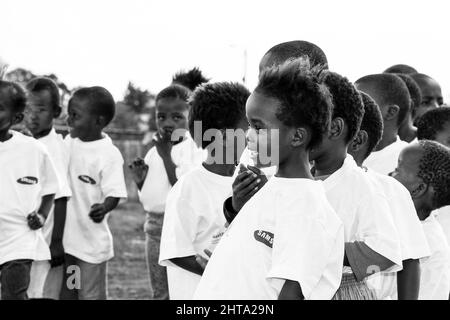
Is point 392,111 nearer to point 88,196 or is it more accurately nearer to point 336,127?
point 336,127

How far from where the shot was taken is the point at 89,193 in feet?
18.0

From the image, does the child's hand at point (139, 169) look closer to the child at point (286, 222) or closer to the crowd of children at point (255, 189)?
the crowd of children at point (255, 189)

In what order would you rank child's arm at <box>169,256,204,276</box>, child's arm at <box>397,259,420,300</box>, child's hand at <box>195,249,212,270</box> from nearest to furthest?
child's arm at <box>397,259,420,300</box> → child's hand at <box>195,249,212,270</box> → child's arm at <box>169,256,204,276</box>

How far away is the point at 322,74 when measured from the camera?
2562 mm

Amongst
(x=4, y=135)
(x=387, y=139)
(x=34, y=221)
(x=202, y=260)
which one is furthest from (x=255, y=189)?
(x=4, y=135)

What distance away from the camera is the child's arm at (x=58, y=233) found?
5.22 m

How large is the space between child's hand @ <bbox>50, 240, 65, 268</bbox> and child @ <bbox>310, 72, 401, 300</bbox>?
300 cm

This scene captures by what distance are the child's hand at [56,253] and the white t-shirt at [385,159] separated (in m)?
2.41

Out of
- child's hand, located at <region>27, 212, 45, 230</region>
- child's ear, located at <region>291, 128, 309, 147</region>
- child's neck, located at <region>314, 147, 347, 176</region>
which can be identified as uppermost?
child's ear, located at <region>291, 128, 309, 147</region>

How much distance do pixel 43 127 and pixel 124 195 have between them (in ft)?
2.60

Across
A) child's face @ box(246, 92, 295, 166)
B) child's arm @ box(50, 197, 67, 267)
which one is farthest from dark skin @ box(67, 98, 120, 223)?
Result: child's face @ box(246, 92, 295, 166)

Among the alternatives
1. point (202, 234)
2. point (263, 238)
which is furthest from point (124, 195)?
point (263, 238)

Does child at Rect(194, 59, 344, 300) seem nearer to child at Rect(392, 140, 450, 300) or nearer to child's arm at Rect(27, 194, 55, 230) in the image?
child at Rect(392, 140, 450, 300)

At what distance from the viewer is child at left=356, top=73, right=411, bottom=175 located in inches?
159
